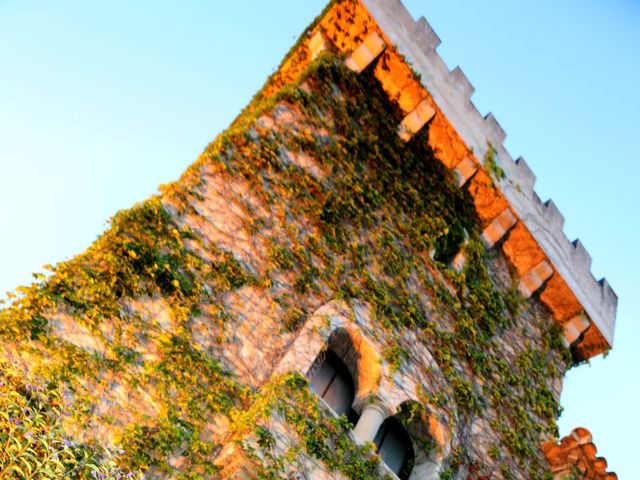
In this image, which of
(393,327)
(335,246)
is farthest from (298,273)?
(393,327)

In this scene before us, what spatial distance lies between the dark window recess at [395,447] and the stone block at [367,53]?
4.45 meters

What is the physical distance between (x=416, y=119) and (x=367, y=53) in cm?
105

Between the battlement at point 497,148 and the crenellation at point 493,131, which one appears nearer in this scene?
the battlement at point 497,148

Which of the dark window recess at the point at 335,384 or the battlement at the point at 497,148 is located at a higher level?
the battlement at the point at 497,148

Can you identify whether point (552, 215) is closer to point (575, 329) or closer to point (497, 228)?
point (497, 228)

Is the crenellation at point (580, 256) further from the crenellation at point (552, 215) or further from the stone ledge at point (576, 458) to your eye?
the stone ledge at point (576, 458)

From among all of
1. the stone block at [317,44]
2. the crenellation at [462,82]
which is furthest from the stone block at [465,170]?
the stone block at [317,44]

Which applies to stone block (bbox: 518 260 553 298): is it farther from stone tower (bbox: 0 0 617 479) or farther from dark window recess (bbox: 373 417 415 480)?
dark window recess (bbox: 373 417 415 480)

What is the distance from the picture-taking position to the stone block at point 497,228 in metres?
8.66

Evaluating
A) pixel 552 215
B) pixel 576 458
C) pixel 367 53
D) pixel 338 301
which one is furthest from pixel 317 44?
pixel 576 458

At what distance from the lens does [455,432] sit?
20.9 ft

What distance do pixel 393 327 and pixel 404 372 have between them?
1.56ft

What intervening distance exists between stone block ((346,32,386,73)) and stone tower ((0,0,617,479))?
26 millimetres

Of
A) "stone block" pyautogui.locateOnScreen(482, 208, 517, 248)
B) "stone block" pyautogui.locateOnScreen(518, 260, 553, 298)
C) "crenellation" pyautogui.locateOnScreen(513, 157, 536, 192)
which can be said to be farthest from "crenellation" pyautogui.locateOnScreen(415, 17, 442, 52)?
"stone block" pyautogui.locateOnScreen(518, 260, 553, 298)
